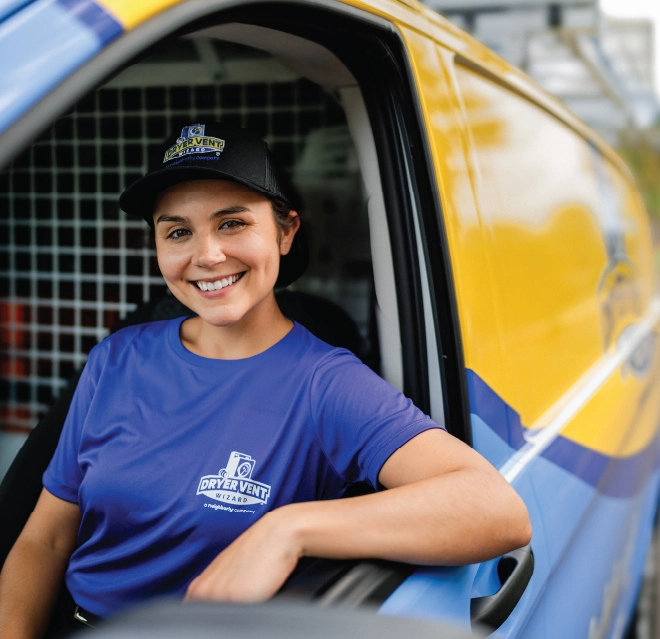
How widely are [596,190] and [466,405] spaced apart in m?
1.75

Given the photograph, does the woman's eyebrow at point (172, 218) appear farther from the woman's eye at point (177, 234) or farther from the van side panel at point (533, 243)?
the van side panel at point (533, 243)

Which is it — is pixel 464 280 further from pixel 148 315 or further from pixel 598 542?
pixel 598 542

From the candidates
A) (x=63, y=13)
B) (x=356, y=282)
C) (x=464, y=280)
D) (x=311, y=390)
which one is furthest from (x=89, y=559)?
(x=356, y=282)

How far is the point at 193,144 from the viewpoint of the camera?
1.28 metres

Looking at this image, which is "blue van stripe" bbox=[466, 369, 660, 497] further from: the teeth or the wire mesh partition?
the wire mesh partition

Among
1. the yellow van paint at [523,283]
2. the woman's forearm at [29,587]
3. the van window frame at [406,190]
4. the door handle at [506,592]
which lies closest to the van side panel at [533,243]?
the yellow van paint at [523,283]

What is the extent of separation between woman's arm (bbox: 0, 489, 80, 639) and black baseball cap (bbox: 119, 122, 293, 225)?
650 mm

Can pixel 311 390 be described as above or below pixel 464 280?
below

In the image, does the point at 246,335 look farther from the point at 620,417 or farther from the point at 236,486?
the point at 620,417

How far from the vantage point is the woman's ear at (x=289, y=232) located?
144 cm

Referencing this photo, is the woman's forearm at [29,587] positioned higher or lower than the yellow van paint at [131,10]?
lower

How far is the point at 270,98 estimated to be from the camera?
233 centimetres

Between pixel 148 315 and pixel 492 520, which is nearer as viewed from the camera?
pixel 492 520

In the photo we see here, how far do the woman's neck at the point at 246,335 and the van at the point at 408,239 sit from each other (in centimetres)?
21
